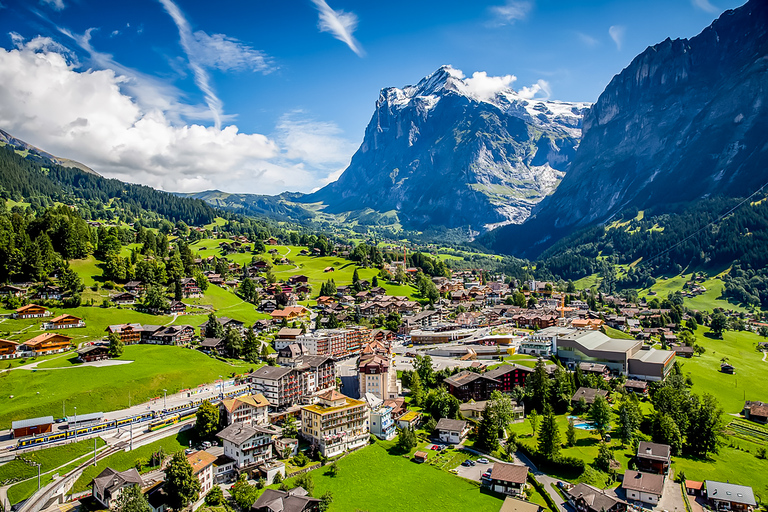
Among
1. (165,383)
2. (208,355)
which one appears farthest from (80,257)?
(165,383)

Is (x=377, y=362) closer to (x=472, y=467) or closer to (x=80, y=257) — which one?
(x=472, y=467)

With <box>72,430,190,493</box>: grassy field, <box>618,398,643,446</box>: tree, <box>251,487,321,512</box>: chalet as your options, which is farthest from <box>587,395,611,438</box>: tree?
<box>72,430,190,493</box>: grassy field

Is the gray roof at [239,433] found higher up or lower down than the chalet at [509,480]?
higher up

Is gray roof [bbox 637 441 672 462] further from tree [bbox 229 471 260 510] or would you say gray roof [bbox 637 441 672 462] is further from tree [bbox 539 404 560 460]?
tree [bbox 229 471 260 510]

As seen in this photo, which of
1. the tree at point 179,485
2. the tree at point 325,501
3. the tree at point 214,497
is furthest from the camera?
the tree at point 214,497

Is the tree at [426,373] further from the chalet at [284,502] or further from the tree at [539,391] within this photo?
the chalet at [284,502]

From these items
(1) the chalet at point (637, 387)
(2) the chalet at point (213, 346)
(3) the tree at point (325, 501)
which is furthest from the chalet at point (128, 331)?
(1) the chalet at point (637, 387)
